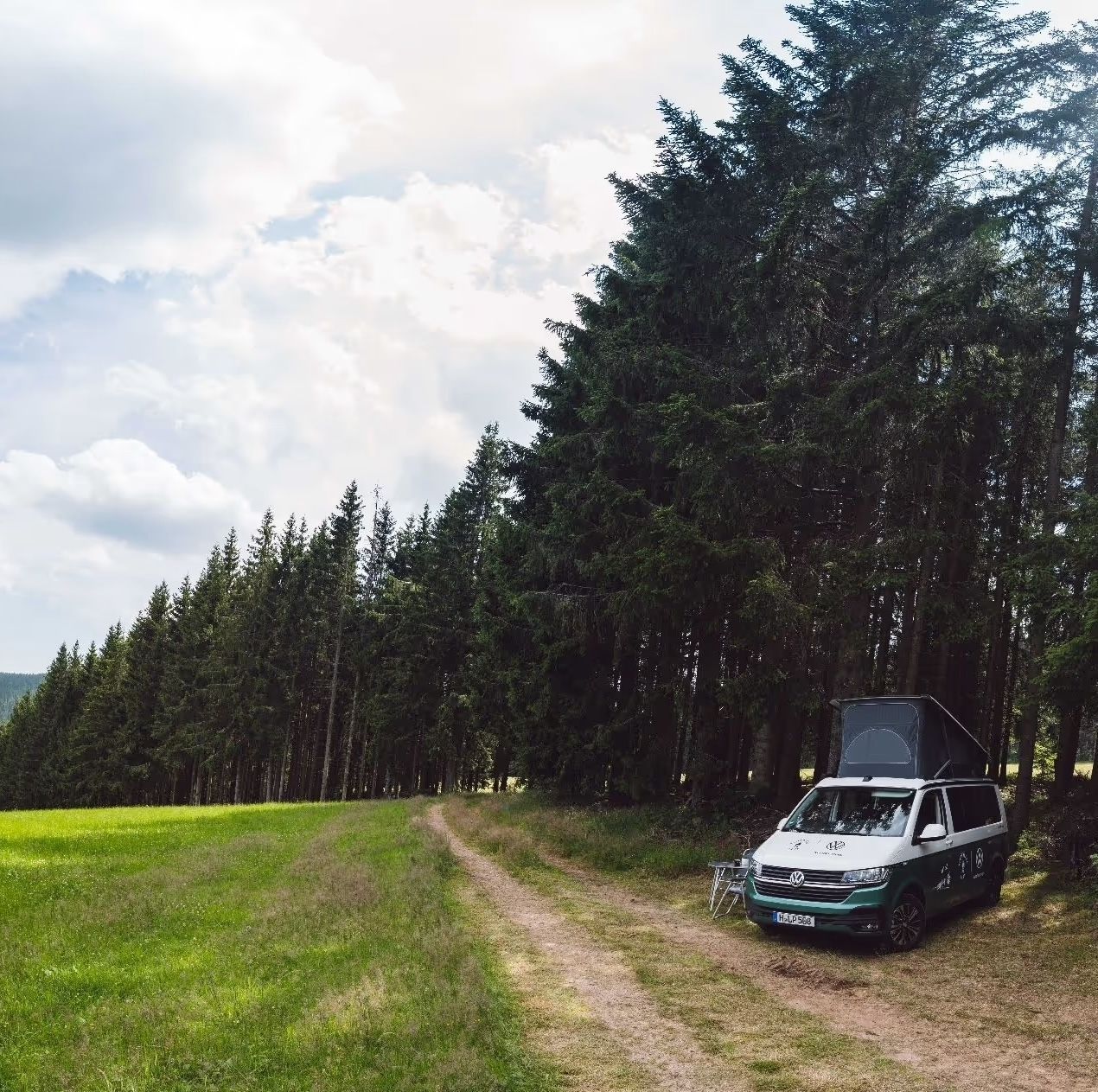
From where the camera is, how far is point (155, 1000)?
859cm

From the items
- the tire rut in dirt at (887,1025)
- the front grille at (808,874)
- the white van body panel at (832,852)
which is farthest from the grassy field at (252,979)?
the white van body panel at (832,852)

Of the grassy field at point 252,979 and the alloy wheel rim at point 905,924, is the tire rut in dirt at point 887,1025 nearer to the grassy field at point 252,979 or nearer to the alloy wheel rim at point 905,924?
the alloy wheel rim at point 905,924

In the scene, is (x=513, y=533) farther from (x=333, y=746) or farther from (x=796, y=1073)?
(x=333, y=746)

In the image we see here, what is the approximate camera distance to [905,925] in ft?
37.4

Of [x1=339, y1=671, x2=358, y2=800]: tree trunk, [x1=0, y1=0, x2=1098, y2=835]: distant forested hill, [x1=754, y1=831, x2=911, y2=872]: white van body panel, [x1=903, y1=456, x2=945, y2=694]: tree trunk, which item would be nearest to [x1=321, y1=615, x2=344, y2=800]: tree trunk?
[x1=339, y1=671, x2=358, y2=800]: tree trunk

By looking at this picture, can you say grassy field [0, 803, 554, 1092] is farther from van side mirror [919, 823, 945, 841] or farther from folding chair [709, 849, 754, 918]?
van side mirror [919, 823, 945, 841]

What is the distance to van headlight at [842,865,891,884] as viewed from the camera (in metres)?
11.1

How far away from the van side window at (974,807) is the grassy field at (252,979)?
780 cm

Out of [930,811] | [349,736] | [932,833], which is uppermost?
[930,811]

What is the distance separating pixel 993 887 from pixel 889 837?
3854 mm

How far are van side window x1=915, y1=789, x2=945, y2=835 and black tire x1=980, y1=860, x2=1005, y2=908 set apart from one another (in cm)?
217

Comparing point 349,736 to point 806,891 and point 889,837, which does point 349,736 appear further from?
point 889,837

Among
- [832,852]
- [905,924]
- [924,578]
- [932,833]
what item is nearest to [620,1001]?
[832,852]

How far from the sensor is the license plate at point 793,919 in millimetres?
11133
